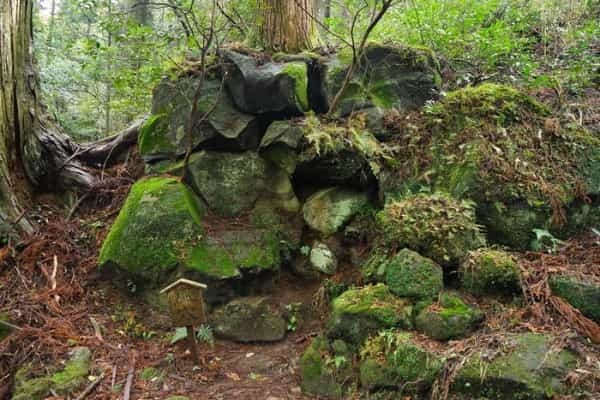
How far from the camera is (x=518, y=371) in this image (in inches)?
118

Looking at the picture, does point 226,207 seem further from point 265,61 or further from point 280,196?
point 265,61

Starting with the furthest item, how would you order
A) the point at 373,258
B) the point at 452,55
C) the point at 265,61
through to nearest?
the point at 452,55
the point at 265,61
the point at 373,258

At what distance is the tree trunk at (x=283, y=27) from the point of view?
666 cm

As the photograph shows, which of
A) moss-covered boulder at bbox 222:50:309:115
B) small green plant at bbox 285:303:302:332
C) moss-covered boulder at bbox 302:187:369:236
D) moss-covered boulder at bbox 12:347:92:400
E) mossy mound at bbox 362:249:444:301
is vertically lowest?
moss-covered boulder at bbox 12:347:92:400

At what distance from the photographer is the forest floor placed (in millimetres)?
3459

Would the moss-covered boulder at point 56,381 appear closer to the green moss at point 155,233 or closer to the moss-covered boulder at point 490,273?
the green moss at point 155,233

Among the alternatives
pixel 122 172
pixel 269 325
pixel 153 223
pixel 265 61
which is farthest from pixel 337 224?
pixel 122 172

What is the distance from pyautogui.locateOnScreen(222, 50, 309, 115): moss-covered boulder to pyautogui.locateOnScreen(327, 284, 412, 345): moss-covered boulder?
2.94 meters

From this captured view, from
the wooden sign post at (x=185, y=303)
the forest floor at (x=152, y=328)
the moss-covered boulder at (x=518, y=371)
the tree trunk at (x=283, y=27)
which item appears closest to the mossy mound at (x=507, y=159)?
the forest floor at (x=152, y=328)

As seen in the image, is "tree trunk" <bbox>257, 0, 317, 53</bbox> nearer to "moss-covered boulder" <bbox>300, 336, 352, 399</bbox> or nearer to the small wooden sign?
the small wooden sign

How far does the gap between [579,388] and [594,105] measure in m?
4.06

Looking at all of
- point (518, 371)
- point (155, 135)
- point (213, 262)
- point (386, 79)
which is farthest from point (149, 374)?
point (386, 79)

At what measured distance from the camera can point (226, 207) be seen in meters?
5.73

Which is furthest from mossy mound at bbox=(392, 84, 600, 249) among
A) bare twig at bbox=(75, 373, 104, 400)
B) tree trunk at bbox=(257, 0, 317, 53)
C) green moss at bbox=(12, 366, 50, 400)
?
green moss at bbox=(12, 366, 50, 400)
